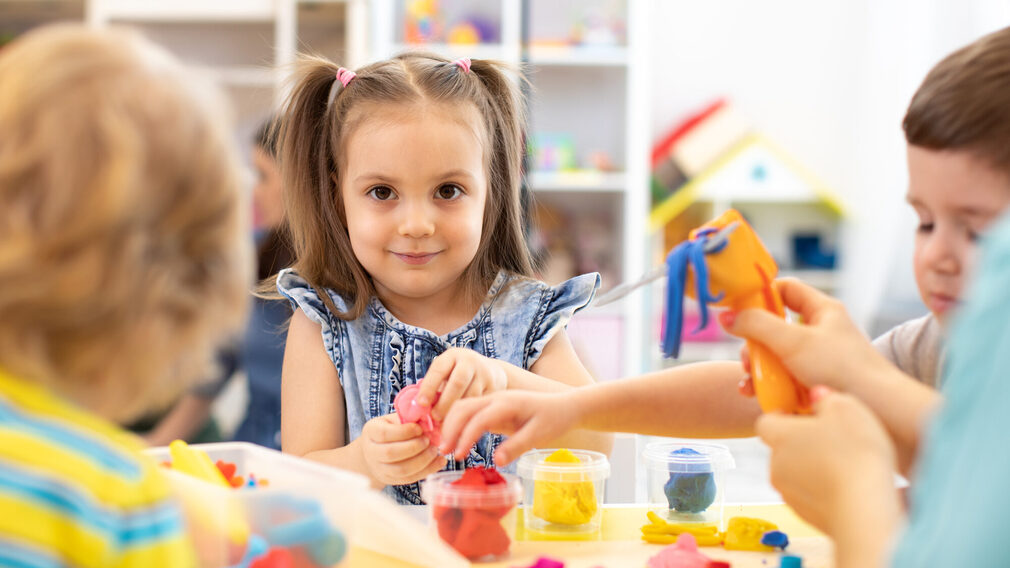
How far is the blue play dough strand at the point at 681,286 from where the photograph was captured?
662 mm

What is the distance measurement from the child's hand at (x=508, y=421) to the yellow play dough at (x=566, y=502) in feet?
0.15

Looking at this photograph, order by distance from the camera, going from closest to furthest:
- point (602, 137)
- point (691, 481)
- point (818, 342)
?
point (818, 342) → point (691, 481) → point (602, 137)

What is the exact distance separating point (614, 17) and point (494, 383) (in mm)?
2777

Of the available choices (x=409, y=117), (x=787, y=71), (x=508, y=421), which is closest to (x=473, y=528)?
(x=508, y=421)

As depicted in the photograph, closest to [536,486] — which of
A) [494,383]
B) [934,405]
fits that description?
[494,383]

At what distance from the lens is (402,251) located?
3.49ft

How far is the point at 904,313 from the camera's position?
2.91m

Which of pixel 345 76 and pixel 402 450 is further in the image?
→ pixel 345 76

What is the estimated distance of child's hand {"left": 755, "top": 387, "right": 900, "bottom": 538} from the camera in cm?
51

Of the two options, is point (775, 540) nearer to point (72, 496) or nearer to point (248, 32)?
point (72, 496)

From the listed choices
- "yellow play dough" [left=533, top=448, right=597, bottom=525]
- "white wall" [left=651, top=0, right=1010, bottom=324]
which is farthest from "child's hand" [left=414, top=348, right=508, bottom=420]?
"white wall" [left=651, top=0, right=1010, bottom=324]

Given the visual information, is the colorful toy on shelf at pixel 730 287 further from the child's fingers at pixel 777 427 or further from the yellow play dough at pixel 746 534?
the yellow play dough at pixel 746 534

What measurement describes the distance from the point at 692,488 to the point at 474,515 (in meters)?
0.24

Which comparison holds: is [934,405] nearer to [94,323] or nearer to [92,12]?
[94,323]
